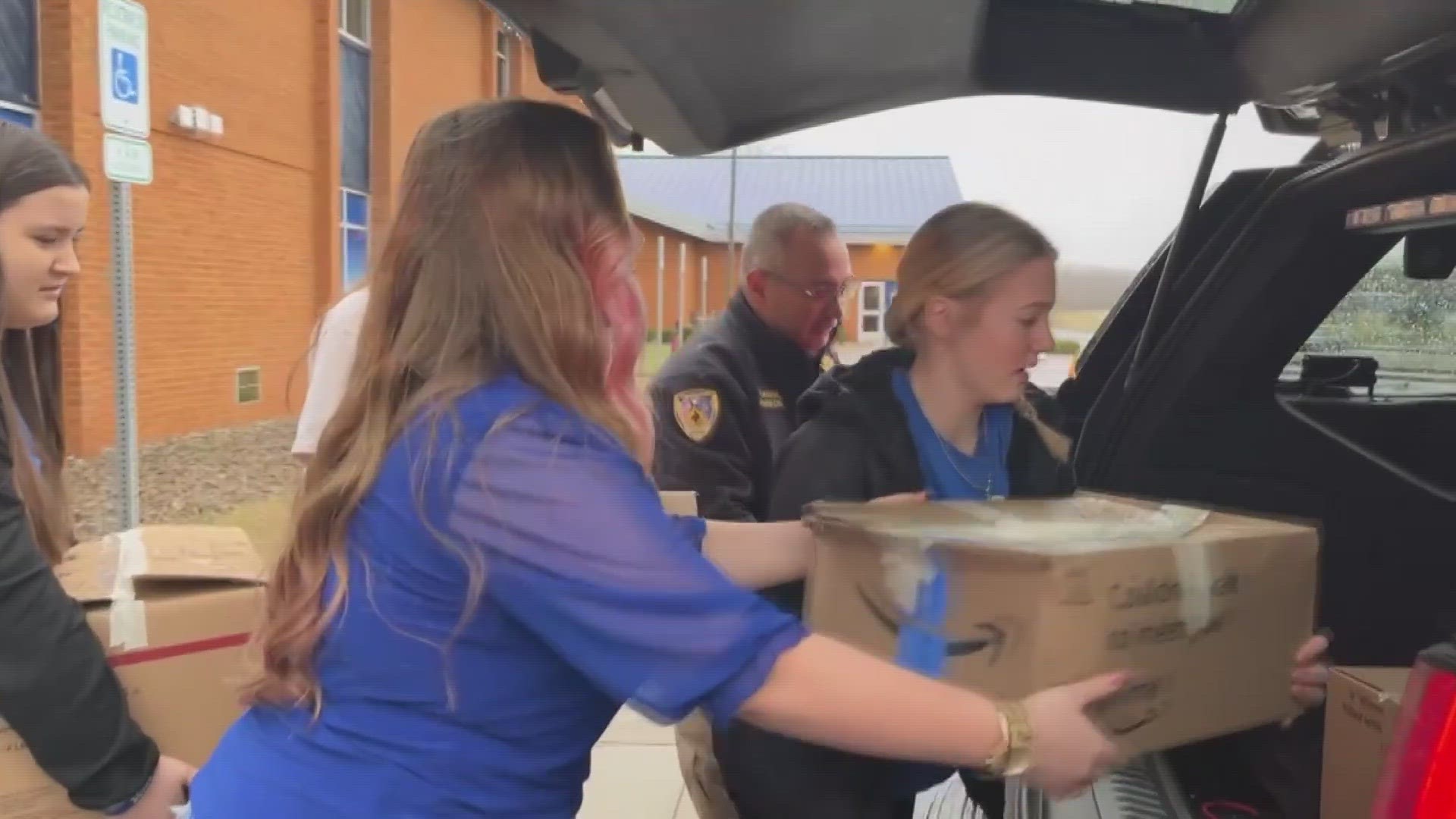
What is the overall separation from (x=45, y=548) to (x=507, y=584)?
1.14 metres

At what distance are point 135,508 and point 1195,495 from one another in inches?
131

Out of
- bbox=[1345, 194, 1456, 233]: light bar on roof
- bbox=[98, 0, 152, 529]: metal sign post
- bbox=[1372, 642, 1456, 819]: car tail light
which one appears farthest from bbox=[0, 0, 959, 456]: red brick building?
bbox=[1372, 642, 1456, 819]: car tail light

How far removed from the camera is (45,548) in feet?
6.69

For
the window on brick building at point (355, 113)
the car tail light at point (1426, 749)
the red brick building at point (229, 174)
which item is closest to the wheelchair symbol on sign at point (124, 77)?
the car tail light at point (1426, 749)

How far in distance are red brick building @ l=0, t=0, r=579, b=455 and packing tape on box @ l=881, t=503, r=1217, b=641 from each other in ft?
23.6

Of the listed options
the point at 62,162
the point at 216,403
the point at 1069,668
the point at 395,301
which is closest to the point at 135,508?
the point at 62,162

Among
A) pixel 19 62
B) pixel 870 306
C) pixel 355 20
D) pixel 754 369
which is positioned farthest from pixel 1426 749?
pixel 870 306

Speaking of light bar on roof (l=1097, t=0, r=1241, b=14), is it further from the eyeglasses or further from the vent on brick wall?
the vent on brick wall

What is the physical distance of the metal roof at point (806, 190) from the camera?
2245cm

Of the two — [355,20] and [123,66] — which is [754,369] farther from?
[355,20]

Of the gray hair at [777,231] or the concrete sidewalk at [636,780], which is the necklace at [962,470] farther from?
the concrete sidewalk at [636,780]

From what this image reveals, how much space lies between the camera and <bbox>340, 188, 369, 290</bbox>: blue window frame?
15680 millimetres

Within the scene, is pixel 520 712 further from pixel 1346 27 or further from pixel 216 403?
pixel 216 403

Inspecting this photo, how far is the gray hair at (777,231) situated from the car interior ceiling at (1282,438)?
4.39 feet
